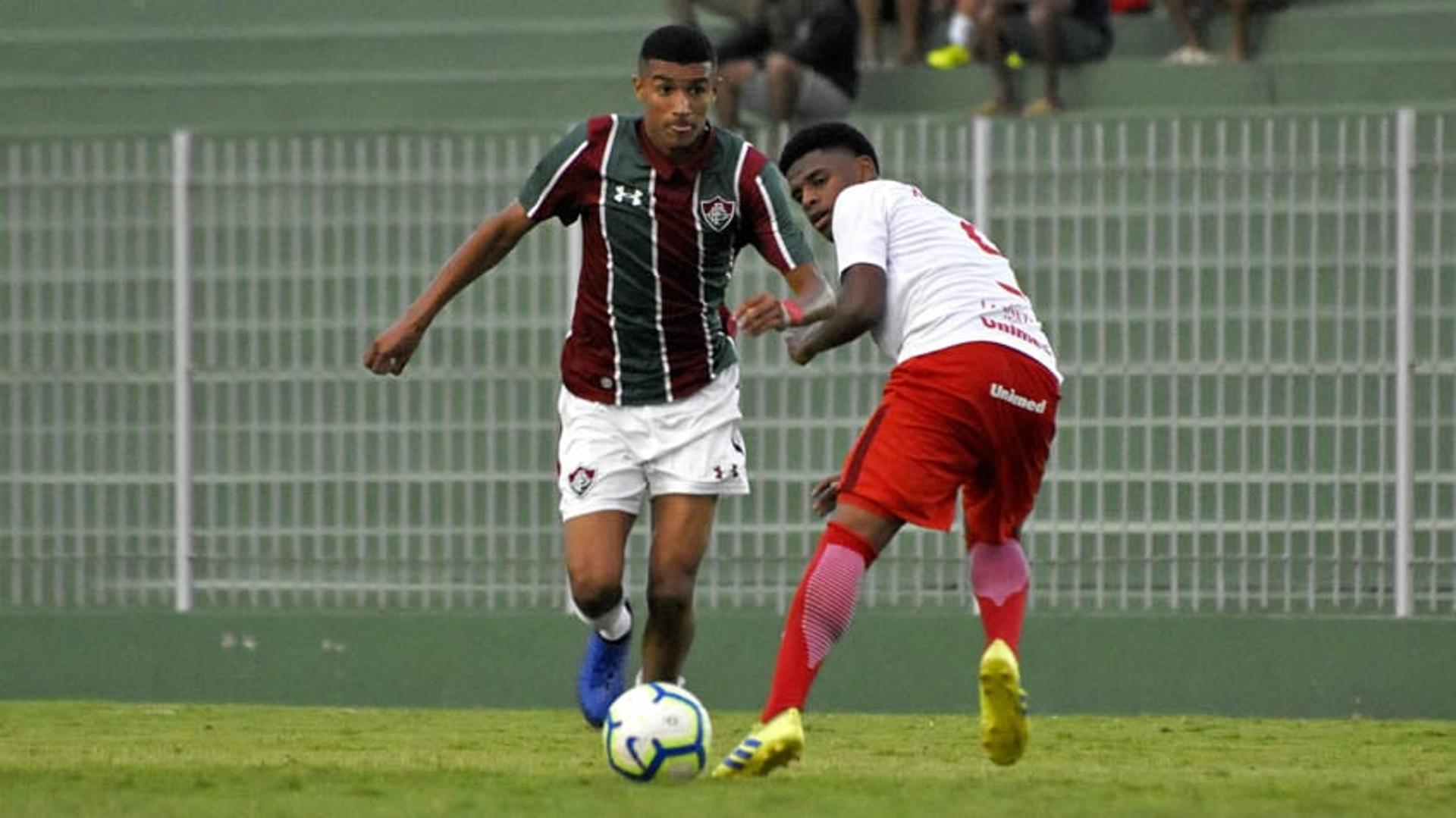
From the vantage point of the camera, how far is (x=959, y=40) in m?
15.9

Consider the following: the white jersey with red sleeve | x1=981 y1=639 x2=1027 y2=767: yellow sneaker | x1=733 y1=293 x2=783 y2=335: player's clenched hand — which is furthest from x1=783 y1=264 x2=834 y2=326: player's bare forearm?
x1=981 y1=639 x2=1027 y2=767: yellow sneaker

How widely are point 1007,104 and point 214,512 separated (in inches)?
186

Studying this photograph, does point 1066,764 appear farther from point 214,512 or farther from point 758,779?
point 214,512

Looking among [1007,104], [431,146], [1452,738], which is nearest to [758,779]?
[1452,738]

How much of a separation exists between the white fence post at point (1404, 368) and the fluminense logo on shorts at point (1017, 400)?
4340 millimetres

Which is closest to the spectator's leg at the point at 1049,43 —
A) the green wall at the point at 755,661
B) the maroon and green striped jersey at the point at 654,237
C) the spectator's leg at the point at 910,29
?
the spectator's leg at the point at 910,29

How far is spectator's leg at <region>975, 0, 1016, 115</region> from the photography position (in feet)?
49.5

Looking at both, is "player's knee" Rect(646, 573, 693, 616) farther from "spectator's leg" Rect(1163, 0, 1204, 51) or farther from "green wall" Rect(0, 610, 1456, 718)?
"spectator's leg" Rect(1163, 0, 1204, 51)

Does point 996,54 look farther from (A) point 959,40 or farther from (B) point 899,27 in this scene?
(B) point 899,27

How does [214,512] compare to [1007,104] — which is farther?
[1007,104]

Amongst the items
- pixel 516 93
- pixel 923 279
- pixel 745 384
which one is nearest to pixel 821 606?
pixel 923 279

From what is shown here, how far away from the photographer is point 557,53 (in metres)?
17.0

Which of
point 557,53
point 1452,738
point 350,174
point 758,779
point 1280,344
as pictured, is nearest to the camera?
point 758,779

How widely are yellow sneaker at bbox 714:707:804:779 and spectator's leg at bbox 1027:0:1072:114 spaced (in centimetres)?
768
